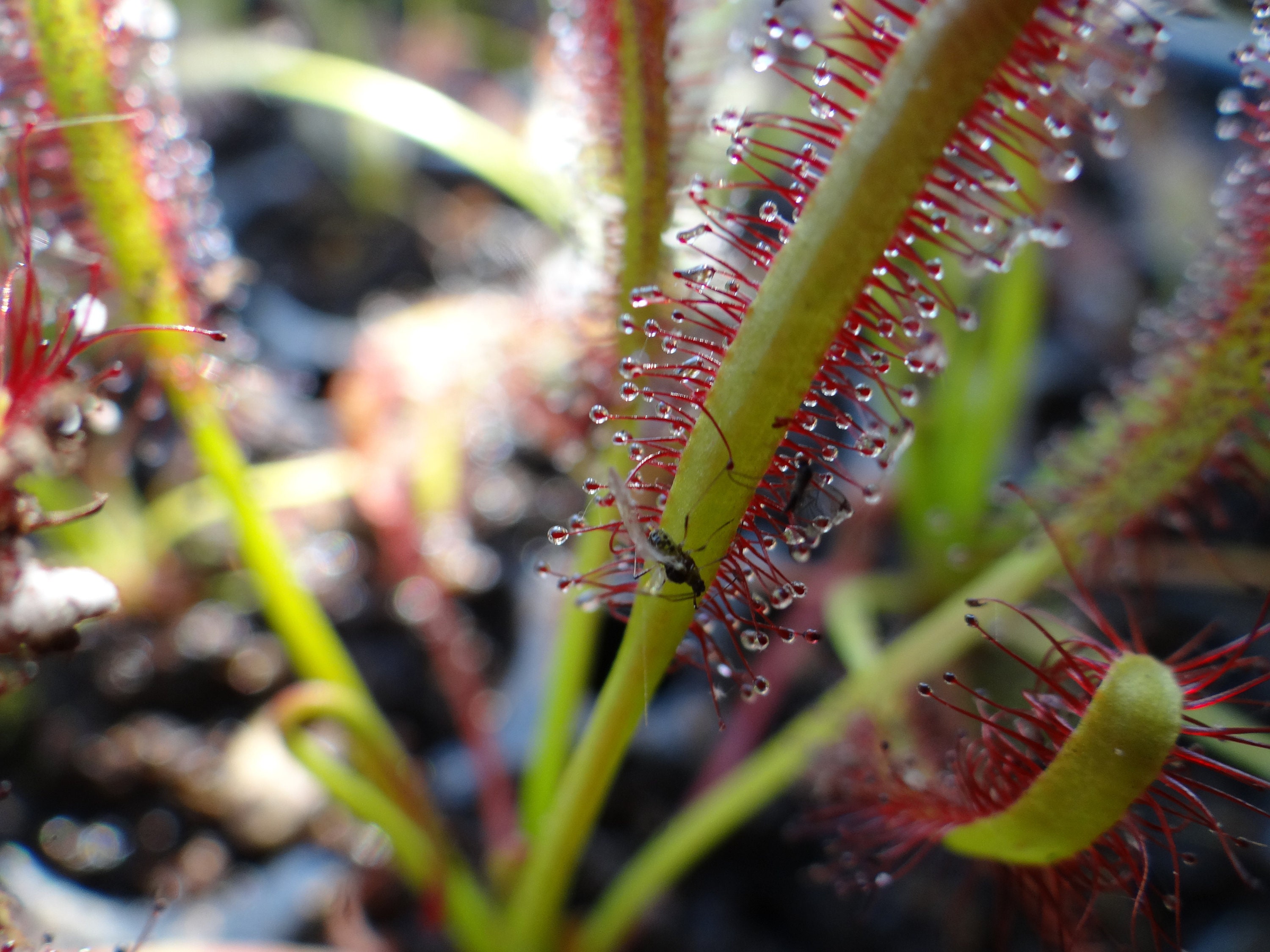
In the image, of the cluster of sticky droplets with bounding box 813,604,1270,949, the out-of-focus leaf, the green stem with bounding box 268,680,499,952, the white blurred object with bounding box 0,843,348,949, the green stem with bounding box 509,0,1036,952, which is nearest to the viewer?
the green stem with bounding box 509,0,1036,952

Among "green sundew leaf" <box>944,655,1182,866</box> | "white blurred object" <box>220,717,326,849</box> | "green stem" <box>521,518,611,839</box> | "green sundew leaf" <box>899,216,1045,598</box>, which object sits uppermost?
"green sundew leaf" <box>944,655,1182,866</box>

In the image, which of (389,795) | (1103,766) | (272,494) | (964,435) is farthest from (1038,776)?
(272,494)

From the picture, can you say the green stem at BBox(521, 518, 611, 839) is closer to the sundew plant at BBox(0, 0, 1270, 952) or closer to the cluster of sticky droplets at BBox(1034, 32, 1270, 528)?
the sundew plant at BBox(0, 0, 1270, 952)

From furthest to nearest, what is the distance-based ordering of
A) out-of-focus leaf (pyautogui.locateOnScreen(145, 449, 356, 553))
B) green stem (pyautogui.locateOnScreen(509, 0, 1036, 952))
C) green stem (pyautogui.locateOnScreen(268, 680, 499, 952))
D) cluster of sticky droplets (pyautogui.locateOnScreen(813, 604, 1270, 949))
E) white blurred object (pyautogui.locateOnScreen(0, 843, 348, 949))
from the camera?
1. out-of-focus leaf (pyautogui.locateOnScreen(145, 449, 356, 553))
2. white blurred object (pyautogui.locateOnScreen(0, 843, 348, 949))
3. green stem (pyautogui.locateOnScreen(268, 680, 499, 952))
4. cluster of sticky droplets (pyautogui.locateOnScreen(813, 604, 1270, 949))
5. green stem (pyautogui.locateOnScreen(509, 0, 1036, 952))

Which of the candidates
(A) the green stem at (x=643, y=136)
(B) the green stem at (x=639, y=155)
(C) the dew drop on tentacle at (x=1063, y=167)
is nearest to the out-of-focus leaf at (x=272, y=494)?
(B) the green stem at (x=639, y=155)

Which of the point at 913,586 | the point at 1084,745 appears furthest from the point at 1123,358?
the point at 1084,745

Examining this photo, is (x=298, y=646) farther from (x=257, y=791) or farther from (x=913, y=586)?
(x=913, y=586)

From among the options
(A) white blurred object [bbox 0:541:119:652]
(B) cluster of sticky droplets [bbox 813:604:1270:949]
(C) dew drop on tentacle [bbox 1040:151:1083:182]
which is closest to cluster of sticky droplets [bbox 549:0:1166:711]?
(C) dew drop on tentacle [bbox 1040:151:1083:182]

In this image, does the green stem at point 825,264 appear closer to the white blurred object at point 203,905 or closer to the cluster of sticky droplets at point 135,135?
the cluster of sticky droplets at point 135,135
